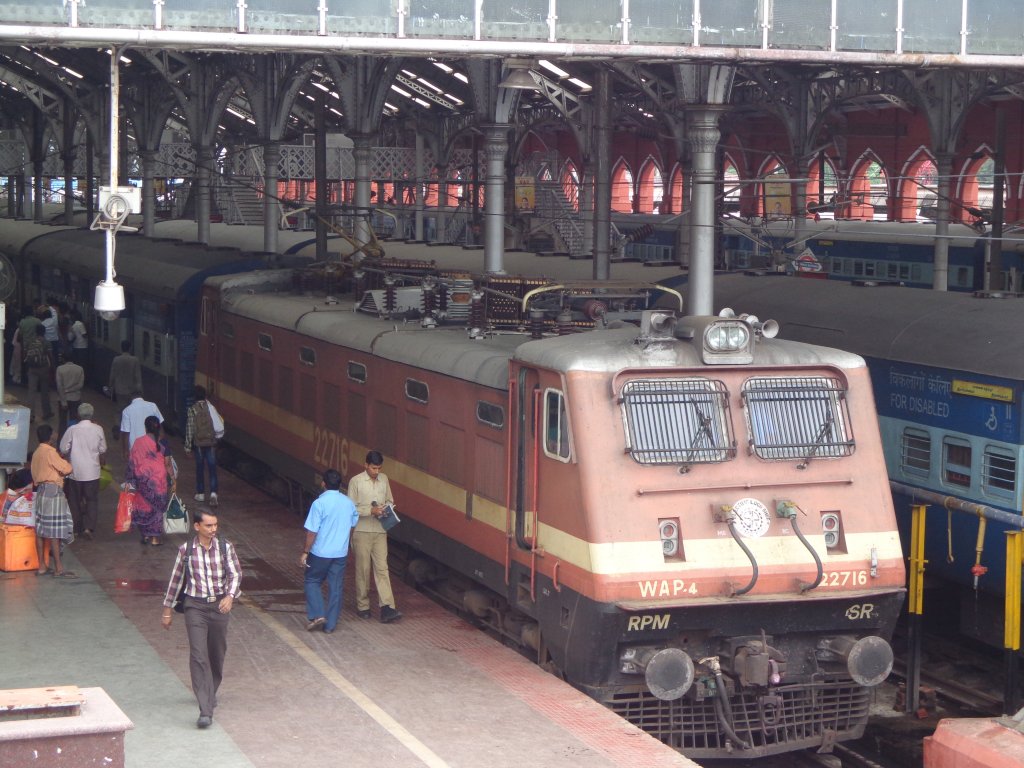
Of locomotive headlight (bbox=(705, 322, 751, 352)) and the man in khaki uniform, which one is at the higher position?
locomotive headlight (bbox=(705, 322, 751, 352))

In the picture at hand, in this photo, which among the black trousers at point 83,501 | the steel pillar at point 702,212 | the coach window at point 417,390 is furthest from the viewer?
the steel pillar at point 702,212

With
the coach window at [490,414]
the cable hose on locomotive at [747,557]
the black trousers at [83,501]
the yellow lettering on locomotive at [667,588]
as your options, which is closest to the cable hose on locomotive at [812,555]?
the cable hose on locomotive at [747,557]

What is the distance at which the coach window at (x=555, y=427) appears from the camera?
10688 millimetres

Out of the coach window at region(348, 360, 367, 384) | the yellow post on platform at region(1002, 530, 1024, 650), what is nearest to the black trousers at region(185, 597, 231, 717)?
the coach window at region(348, 360, 367, 384)

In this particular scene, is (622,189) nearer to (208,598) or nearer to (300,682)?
(300,682)

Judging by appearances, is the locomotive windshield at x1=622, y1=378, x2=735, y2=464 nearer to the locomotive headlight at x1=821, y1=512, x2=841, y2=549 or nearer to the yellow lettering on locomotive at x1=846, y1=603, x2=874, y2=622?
the locomotive headlight at x1=821, y1=512, x2=841, y2=549

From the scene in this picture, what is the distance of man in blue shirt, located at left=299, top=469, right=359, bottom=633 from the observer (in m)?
12.3

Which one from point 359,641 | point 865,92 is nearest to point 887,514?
point 359,641

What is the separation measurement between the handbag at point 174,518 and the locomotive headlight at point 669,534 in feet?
24.2

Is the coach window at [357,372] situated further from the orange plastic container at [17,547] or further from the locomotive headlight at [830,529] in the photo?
the locomotive headlight at [830,529]

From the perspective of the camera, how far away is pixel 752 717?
35.0 feet

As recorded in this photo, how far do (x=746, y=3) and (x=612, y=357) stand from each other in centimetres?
678

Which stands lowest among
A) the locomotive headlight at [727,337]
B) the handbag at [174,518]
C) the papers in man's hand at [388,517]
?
the handbag at [174,518]

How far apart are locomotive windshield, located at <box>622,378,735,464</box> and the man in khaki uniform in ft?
9.60
